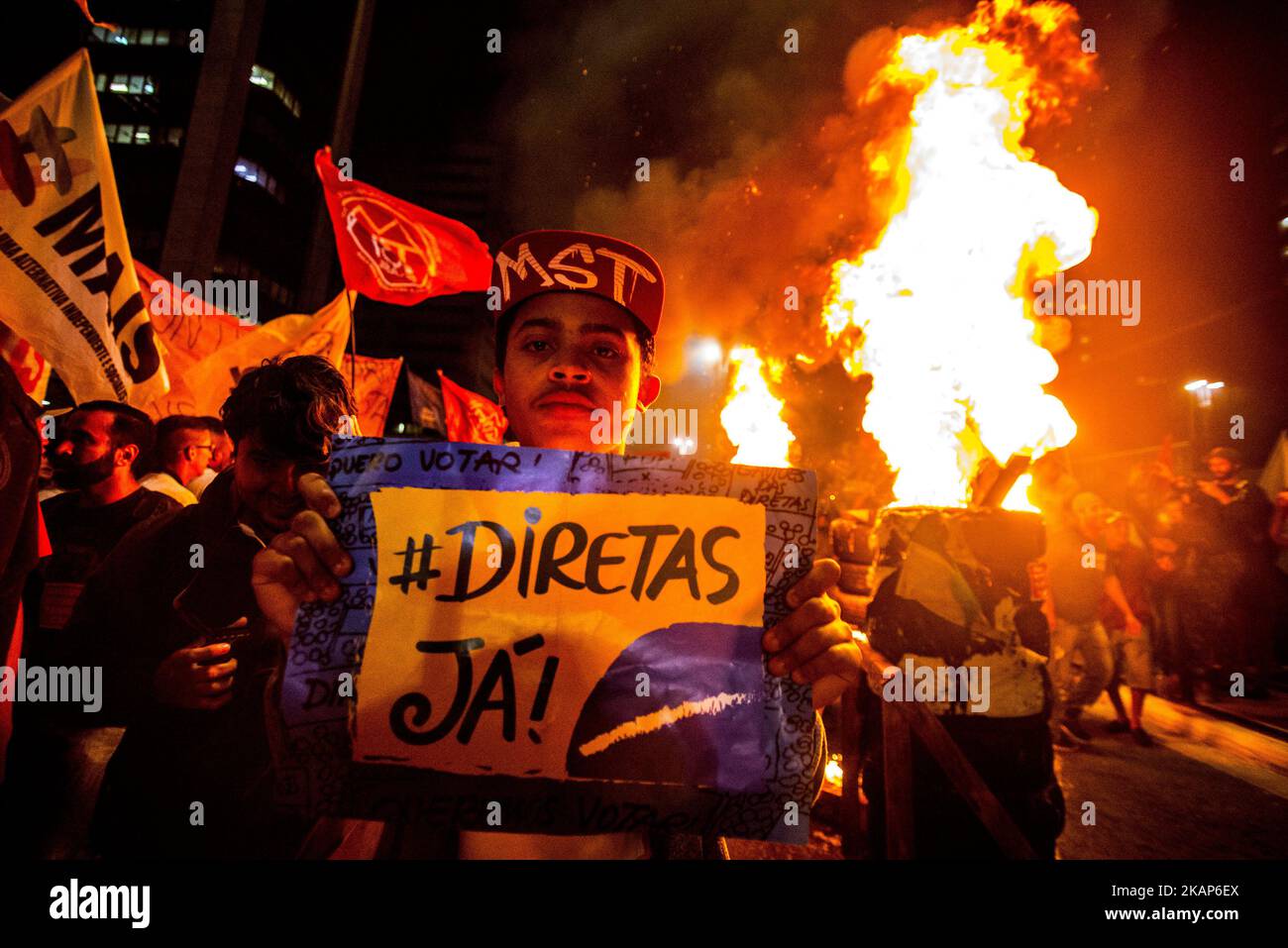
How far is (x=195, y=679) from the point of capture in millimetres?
2064

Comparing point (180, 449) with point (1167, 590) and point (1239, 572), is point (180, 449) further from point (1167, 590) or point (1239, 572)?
point (1239, 572)

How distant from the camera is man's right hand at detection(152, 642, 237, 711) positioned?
6.73 feet

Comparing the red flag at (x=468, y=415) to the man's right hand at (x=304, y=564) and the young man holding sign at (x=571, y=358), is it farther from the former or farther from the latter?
the man's right hand at (x=304, y=564)

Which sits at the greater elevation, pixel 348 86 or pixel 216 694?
pixel 348 86

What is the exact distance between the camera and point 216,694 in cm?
209

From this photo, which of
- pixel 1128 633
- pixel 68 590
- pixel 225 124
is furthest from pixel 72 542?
pixel 225 124

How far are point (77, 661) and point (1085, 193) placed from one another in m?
22.4

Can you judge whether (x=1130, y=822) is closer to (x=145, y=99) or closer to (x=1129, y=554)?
(x=1129, y=554)

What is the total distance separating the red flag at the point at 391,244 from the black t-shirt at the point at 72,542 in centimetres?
412

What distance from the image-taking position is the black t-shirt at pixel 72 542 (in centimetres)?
361

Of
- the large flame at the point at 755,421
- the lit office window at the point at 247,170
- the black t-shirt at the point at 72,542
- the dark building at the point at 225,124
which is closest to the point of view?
the black t-shirt at the point at 72,542

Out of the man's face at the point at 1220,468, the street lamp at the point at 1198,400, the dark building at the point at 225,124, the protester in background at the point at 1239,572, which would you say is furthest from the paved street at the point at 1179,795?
the dark building at the point at 225,124

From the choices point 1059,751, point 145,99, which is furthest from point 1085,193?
point 145,99

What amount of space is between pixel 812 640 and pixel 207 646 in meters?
2.19
